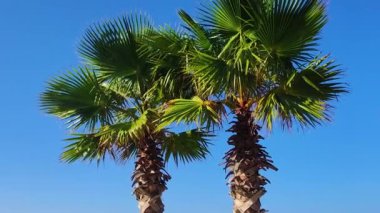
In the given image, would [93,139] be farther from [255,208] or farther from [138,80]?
[255,208]

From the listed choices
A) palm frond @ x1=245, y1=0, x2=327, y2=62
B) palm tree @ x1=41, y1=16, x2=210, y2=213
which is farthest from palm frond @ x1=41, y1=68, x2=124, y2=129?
palm frond @ x1=245, y1=0, x2=327, y2=62

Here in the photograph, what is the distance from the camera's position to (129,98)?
12852mm

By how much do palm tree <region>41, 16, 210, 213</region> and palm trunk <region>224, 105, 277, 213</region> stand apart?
6.43 feet

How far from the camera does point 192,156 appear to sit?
44.2 feet

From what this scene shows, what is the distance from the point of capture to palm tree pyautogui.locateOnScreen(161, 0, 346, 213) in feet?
32.9

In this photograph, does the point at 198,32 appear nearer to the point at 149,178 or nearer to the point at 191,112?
the point at 191,112

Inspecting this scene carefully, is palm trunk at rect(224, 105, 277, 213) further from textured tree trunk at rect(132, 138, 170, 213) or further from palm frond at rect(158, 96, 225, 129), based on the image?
textured tree trunk at rect(132, 138, 170, 213)

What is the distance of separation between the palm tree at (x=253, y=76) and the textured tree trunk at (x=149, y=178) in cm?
157

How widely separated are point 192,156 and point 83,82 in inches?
119

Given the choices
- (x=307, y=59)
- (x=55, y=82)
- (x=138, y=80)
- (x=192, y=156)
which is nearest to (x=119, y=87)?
(x=138, y=80)

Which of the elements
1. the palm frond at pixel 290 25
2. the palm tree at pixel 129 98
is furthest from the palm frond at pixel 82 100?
the palm frond at pixel 290 25

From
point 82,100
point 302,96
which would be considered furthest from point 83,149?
point 302,96

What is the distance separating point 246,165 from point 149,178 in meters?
2.62

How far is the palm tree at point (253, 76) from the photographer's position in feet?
32.9
